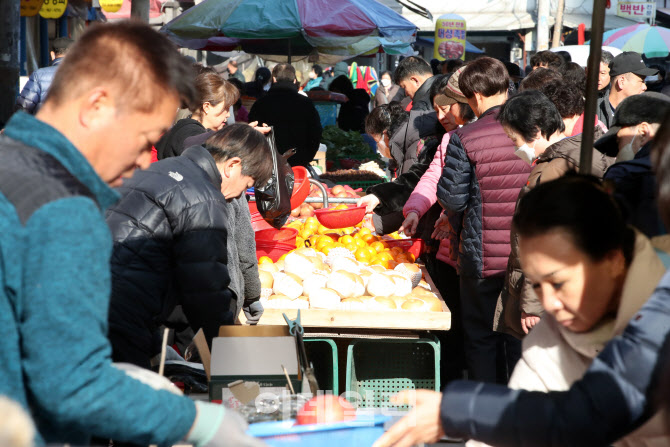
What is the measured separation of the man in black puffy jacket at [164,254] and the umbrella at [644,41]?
11.6m

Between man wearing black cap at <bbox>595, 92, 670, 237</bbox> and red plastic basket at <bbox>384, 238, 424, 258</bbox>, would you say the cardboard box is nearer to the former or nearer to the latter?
man wearing black cap at <bbox>595, 92, 670, 237</bbox>

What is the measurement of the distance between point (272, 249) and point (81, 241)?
3655 millimetres

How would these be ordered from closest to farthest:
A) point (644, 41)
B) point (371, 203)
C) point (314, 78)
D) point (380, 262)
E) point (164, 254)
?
point (164, 254) < point (380, 262) < point (371, 203) < point (644, 41) < point (314, 78)

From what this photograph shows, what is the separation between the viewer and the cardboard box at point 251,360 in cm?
236

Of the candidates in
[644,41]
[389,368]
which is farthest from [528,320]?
[644,41]

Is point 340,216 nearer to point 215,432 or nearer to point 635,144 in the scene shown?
point 635,144

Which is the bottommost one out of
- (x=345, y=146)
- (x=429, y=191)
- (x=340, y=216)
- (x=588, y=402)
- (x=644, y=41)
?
(x=345, y=146)

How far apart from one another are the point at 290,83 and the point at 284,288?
4.48 metres

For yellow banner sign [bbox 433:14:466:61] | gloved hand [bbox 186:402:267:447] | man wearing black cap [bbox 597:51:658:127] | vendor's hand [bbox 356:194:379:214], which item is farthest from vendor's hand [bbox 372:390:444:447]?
yellow banner sign [bbox 433:14:466:61]

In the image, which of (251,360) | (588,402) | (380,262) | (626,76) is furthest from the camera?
(626,76)

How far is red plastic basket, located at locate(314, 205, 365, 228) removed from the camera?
525cm

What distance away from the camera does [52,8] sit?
9438 mm

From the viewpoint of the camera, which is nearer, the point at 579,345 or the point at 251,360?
the point at 579,345

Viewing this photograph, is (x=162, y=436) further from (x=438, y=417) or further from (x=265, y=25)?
(x=265, y=25)
